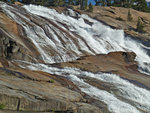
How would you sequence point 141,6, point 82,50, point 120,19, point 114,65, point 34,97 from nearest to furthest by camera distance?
1. point 34,97
2. point 114,65
3. point 82,50
4. point 120,19
5. point 141,6

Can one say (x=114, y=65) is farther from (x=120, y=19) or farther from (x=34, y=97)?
(x=120, y=19)

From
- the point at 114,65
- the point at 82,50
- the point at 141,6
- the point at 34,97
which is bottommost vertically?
the point at 114,65

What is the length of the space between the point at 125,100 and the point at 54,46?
13.1 meters

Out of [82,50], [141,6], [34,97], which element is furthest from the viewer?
[141,6]

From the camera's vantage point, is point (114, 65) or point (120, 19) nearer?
point (114, 65)

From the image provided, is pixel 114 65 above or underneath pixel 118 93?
underneath

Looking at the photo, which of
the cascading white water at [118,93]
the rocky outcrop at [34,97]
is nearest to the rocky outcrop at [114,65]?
the cascading white water at [118,93]

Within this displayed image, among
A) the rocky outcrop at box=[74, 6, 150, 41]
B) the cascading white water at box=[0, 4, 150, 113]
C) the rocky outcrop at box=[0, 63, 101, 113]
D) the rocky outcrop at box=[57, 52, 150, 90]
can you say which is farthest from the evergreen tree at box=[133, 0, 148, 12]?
the rocky outcrop at box=[0, 63, 101, 113]

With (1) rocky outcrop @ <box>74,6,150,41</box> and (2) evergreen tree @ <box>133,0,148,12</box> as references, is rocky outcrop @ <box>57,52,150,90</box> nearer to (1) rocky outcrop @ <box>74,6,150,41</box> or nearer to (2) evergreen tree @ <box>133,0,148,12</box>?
(1) rocky outcrop @ <box>74,6,150,41</box>

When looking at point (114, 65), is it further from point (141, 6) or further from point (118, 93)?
point (141, 6)

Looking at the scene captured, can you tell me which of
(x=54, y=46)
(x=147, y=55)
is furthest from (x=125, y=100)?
(x=147, y=55)

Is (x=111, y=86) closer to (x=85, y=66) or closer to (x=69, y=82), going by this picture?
(x=69, y=82)

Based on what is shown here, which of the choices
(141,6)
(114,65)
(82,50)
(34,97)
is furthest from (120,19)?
(34,97)

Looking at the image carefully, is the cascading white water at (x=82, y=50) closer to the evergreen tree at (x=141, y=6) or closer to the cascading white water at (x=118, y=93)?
the cascading white water at (x=118, y=93)
